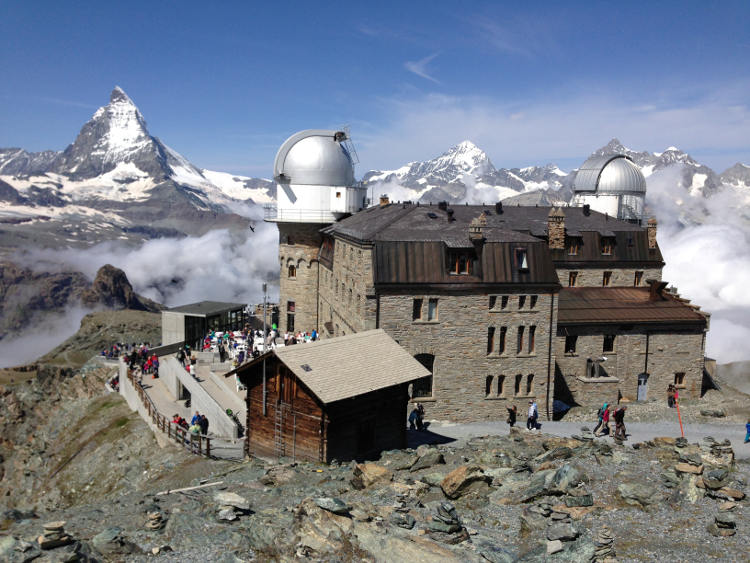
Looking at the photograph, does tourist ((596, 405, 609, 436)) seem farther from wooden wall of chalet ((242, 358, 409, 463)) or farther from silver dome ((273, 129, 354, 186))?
silver dome ((273, 129, 354, 186))

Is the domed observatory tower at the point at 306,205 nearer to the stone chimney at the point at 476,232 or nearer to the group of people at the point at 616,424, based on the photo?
the stone chimney at the point at 476,232

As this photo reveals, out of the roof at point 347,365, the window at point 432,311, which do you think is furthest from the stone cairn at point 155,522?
the window at point 432,311

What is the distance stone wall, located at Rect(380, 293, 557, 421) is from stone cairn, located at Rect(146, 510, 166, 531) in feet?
56.7

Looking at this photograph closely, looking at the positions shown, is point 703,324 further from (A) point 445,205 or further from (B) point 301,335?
(B) point 301,335

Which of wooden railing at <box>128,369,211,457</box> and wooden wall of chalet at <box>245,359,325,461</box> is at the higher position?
wooden wall of chalet at <box>245,359,325,461</box>

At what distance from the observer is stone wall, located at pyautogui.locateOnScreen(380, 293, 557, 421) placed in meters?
33.5

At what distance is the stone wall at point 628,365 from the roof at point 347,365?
1561 cm

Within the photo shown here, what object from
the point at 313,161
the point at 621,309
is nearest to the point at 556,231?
the point at 621,309

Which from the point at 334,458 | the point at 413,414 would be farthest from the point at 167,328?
the point at 334,458

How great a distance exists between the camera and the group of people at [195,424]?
30.8 metres

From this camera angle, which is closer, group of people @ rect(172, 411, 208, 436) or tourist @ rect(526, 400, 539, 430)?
group of people @ rect(172, 411, 208, 436)

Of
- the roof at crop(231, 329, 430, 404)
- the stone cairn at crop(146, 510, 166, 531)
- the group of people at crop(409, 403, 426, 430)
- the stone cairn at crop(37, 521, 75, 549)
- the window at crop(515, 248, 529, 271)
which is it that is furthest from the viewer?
the window at crop(515, 248, 529, 271)

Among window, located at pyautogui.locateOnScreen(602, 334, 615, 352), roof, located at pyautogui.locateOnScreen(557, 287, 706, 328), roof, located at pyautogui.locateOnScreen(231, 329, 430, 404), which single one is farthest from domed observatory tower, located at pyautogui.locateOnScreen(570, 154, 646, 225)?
roof, located at pyautogui.locateOnScreen(231, 329, 430, 404)

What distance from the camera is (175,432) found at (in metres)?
33.2
